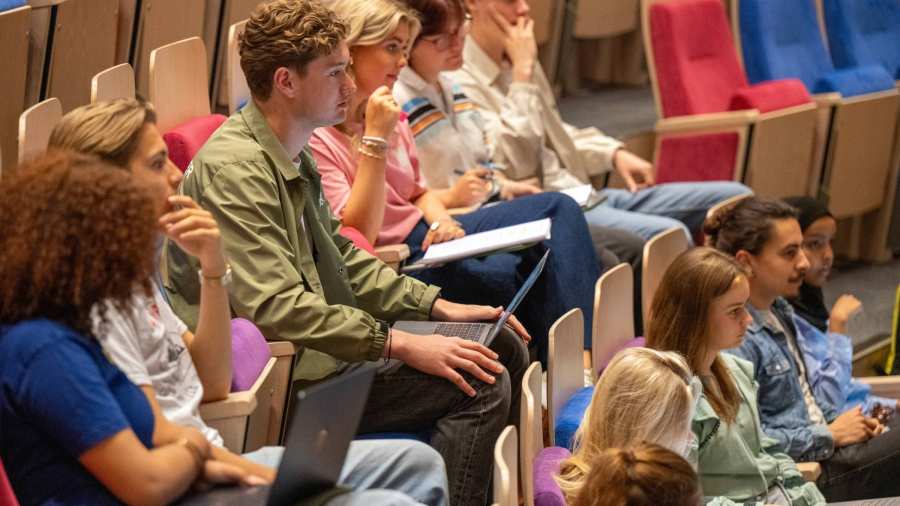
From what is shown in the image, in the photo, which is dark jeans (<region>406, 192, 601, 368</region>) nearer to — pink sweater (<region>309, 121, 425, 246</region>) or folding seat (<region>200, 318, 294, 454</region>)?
pink sweater (<region>309, 121, 425, 246</region>)

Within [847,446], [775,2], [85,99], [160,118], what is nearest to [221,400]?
[160,118]

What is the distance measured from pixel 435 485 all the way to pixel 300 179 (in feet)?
1.87

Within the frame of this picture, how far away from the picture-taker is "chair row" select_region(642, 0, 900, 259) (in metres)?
3.63

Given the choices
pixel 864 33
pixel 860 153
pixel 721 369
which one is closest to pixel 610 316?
pixel 721 369

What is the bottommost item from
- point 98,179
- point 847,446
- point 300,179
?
point 847,446

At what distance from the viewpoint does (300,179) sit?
197cm

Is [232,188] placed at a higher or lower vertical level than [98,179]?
lower

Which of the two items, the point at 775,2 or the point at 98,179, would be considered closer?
the point at 98,179

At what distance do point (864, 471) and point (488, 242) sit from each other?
84cm

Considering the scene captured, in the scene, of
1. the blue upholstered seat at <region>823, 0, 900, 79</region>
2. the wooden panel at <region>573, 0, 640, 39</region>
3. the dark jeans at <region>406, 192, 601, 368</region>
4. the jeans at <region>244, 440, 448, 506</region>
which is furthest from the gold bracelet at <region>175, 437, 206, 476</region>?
the blue upholstered seat at <region>823, 0, 900, 79</region>

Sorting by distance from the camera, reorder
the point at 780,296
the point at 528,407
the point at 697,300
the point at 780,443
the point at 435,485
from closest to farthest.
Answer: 1. the point at 435,485
2. the point at 528,407
3. the point at 697,300
4. the point at 780,443
5. the point at 780,296

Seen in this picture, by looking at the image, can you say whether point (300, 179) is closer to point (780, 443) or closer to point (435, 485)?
point (435, 485)

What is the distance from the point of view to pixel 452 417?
192cm

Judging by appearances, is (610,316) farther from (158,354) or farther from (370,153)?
(158,354)
